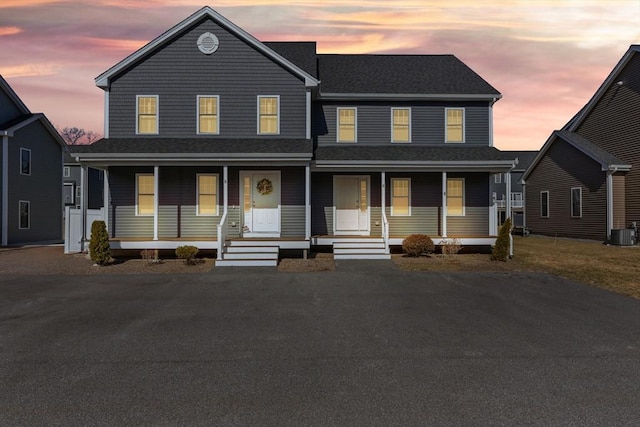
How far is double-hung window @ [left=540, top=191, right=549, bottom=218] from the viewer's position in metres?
25.5

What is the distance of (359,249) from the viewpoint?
14156 millimetres

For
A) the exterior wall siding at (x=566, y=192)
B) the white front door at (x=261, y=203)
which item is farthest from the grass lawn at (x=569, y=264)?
the white front door at (x=261, y=203)

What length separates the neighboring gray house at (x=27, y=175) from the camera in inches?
853

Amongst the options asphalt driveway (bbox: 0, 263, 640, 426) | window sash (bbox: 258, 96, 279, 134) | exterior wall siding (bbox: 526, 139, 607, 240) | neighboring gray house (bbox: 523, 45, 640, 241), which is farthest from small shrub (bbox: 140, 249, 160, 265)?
exterior wall siding (bbox: 526, 139, 607, 240)

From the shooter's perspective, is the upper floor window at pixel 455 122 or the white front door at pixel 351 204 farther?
the upper floor window at pixel 455 122

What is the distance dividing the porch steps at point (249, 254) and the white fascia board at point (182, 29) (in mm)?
6727

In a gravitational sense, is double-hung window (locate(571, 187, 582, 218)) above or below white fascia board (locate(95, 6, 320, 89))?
below

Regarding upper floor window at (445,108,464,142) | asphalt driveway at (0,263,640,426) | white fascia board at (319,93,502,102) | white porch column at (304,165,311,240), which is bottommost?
asphalt driveway at (0,263,640,426)

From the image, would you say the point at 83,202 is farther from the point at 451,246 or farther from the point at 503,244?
the point at 503,244

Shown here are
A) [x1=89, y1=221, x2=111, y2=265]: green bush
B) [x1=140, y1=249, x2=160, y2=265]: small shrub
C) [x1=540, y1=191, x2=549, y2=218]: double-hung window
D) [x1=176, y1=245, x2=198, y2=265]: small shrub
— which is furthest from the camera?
[x1=540, y1=191, x2=549, y2=218]: double-hung window

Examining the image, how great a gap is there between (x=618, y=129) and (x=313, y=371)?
25.0 m

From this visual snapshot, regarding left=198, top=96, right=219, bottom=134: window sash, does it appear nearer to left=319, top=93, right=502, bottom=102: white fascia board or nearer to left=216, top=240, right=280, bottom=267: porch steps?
left=319, top=93, right=502, bottom=102: white fascia board

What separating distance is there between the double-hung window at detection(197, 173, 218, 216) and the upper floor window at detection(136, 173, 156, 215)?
1.86 m

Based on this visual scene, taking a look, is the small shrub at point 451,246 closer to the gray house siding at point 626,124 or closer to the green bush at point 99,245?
the gray house siding at point 626,124
